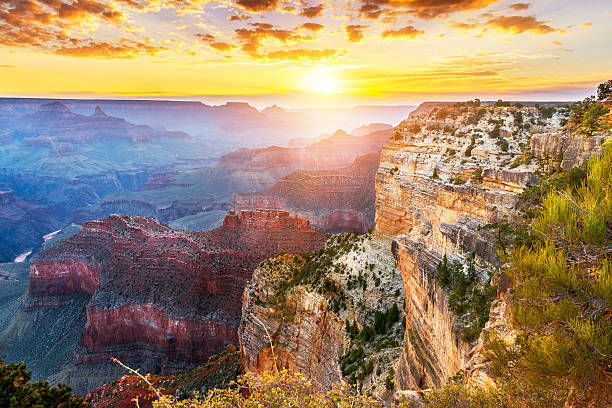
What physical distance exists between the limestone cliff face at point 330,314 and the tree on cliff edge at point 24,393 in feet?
25.4

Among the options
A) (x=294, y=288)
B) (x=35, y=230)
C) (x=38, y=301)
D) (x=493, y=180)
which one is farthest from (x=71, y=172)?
(x=493, y=180)

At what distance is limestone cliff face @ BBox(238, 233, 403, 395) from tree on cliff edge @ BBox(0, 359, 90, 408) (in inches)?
305

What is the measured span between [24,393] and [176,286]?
34.7 m

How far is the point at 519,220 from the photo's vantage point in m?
9.53

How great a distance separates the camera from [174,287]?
41.8 metres

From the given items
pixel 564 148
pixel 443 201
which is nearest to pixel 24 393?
pixel 443 201

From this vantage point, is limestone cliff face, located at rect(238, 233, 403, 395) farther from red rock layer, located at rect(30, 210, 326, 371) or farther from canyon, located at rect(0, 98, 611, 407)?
red rock layer, located at rect(30, 210, 326, 371)

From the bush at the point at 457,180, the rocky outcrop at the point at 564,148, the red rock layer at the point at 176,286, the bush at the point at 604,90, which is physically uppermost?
the bush at the point at 604,90

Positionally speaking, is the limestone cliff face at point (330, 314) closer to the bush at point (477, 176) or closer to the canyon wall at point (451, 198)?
the canyon wall at point (451, 198)

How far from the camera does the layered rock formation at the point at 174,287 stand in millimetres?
38844

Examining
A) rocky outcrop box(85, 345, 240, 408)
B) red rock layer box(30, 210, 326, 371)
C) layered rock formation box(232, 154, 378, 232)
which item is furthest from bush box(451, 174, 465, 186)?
layered rock formation box(232, 154, 378, 232)

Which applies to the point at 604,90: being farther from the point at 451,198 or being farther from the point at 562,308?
the point at 562,308

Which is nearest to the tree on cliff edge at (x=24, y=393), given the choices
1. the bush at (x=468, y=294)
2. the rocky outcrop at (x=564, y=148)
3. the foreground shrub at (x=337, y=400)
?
the foreground shrub at (x=337, y=400)

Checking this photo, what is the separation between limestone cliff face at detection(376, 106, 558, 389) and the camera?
10242 millimetres
